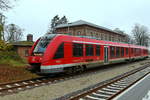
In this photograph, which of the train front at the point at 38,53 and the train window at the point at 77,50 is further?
the train window at the point at 77,50

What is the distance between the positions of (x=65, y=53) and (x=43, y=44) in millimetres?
1579

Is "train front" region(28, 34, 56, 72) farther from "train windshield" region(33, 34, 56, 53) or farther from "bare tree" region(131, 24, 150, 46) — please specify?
"bare tree" region(131, 24, 150, 46)

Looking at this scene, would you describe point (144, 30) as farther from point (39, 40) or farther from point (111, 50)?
point (39, 40)

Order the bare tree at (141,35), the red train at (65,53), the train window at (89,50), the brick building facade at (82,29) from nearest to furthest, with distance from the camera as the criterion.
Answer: the red train at (65,53)
the train window at (89,50)
the brick building facade at (82,29)
the bare tree at (141,35)

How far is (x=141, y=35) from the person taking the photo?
275 feet

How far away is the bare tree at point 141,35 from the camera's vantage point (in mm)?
81875

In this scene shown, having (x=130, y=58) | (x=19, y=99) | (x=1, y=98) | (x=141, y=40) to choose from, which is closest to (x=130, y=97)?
(x=19, y=99)

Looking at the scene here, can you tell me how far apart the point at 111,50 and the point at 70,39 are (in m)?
7.83

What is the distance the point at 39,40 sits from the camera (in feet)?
39.4

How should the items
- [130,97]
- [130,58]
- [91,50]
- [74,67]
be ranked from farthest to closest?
1. [130,58]
2. [91,50]
3. [74,67]
4. [130,97]

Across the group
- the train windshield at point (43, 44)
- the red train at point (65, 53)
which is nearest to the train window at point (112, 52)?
the red train at point (65, 53)

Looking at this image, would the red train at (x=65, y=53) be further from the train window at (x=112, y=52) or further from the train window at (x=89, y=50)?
the train window at (x=112, y=52)

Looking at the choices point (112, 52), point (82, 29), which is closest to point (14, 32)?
point (82, 29)

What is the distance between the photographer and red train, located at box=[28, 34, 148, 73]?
35.0 ft
